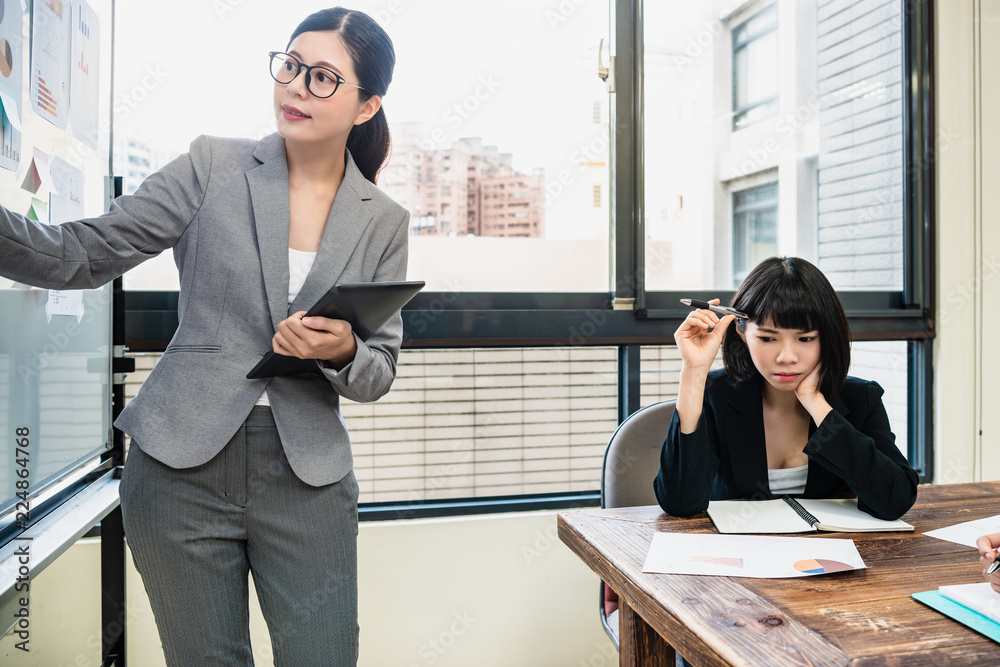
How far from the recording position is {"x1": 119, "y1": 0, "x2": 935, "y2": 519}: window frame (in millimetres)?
2059

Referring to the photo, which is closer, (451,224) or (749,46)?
(451,224)

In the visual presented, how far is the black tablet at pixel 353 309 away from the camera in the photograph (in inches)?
34.1

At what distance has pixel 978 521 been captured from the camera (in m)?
1.26

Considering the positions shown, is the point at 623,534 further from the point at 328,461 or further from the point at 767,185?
the point at 767,185

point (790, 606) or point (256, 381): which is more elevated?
point (256, 381)

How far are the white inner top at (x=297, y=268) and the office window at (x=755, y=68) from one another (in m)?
1.91

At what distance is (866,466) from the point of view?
126cm

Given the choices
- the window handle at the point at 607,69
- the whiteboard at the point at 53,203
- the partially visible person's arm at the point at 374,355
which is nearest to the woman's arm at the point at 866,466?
the partially visible person's arm at the point at 374,355

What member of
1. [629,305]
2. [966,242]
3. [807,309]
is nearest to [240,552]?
[807,309]

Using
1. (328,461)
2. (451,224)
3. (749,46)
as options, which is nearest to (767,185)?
(749,46)

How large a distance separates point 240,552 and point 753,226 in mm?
2132

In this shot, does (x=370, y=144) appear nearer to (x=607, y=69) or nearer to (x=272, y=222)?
(x=272, y=222)

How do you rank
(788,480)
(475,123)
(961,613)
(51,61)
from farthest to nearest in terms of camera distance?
(475,123) < (788,480) < (51,61) < (961,613)

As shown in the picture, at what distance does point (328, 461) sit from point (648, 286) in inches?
60.1
